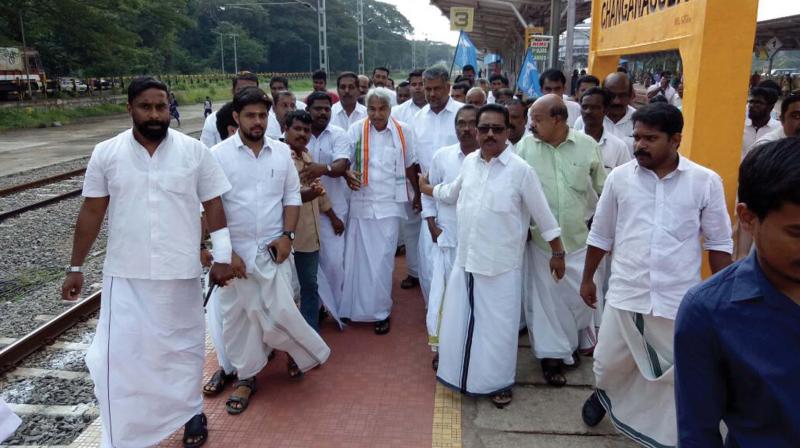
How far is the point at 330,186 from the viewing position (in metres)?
5.01

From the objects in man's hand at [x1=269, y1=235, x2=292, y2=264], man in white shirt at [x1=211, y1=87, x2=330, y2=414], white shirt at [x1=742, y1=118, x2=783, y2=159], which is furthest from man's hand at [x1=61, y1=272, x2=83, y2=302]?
white shirt at [x1=742, y1=118, x2=783, y2=159]

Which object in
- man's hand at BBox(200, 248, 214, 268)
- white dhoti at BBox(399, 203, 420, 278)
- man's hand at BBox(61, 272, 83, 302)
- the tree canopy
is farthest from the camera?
the tree canopy

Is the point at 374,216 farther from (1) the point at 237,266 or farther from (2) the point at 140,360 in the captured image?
(2) the point at 140,360

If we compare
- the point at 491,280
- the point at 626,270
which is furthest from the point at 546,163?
the point at 626,270

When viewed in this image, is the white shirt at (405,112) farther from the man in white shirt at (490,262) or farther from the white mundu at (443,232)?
the man in white shirt at (490,262)

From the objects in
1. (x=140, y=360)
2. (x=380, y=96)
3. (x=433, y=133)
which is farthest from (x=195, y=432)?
(x=433, y=133)

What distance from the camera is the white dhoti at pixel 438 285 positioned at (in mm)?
4223

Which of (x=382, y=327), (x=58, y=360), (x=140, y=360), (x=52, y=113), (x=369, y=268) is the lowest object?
(x=58, y=360)

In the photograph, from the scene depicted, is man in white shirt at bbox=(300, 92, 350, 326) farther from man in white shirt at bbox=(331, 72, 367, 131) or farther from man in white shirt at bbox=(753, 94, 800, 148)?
man in white shirt at bbox=(753, 94, 800, 148)

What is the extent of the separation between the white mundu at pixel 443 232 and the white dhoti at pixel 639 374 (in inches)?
48.8

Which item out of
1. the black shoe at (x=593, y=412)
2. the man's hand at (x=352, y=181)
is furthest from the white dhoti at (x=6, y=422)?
the man's hand at (x=352, y=181)

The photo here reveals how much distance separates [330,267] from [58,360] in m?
2.11

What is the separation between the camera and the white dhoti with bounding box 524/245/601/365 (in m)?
4.07

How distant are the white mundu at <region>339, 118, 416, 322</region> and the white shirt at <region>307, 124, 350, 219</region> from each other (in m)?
0.08
